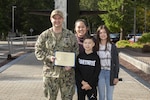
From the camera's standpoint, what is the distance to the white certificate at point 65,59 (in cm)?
540

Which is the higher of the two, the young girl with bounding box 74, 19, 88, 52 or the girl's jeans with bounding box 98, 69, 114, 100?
the young girl with bounding box 74, 19, 88, 52

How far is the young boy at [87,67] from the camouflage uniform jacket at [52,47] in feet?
0.54

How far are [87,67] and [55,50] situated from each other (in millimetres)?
557

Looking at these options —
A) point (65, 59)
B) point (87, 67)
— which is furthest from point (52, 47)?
point (87, 67)

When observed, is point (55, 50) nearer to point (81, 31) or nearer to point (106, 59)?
point (81, 31)

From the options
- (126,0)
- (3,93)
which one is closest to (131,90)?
(3,93)

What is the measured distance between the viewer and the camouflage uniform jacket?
17.8 ft

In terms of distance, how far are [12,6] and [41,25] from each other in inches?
320

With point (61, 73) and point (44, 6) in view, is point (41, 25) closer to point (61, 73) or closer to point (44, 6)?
point (44, 6)

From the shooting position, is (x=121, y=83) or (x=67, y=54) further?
(x=121, y=83)

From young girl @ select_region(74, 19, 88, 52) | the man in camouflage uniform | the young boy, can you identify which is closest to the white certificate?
the man in camouflage uniform

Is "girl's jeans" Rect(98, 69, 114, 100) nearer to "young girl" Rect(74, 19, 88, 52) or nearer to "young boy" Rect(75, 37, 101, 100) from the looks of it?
"young boy" Rect(75, 37, 101, 100)

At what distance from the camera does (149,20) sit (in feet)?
196

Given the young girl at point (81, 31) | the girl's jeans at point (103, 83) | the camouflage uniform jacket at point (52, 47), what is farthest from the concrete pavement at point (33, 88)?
the camouflage uniform jacket at point (52, 47)
